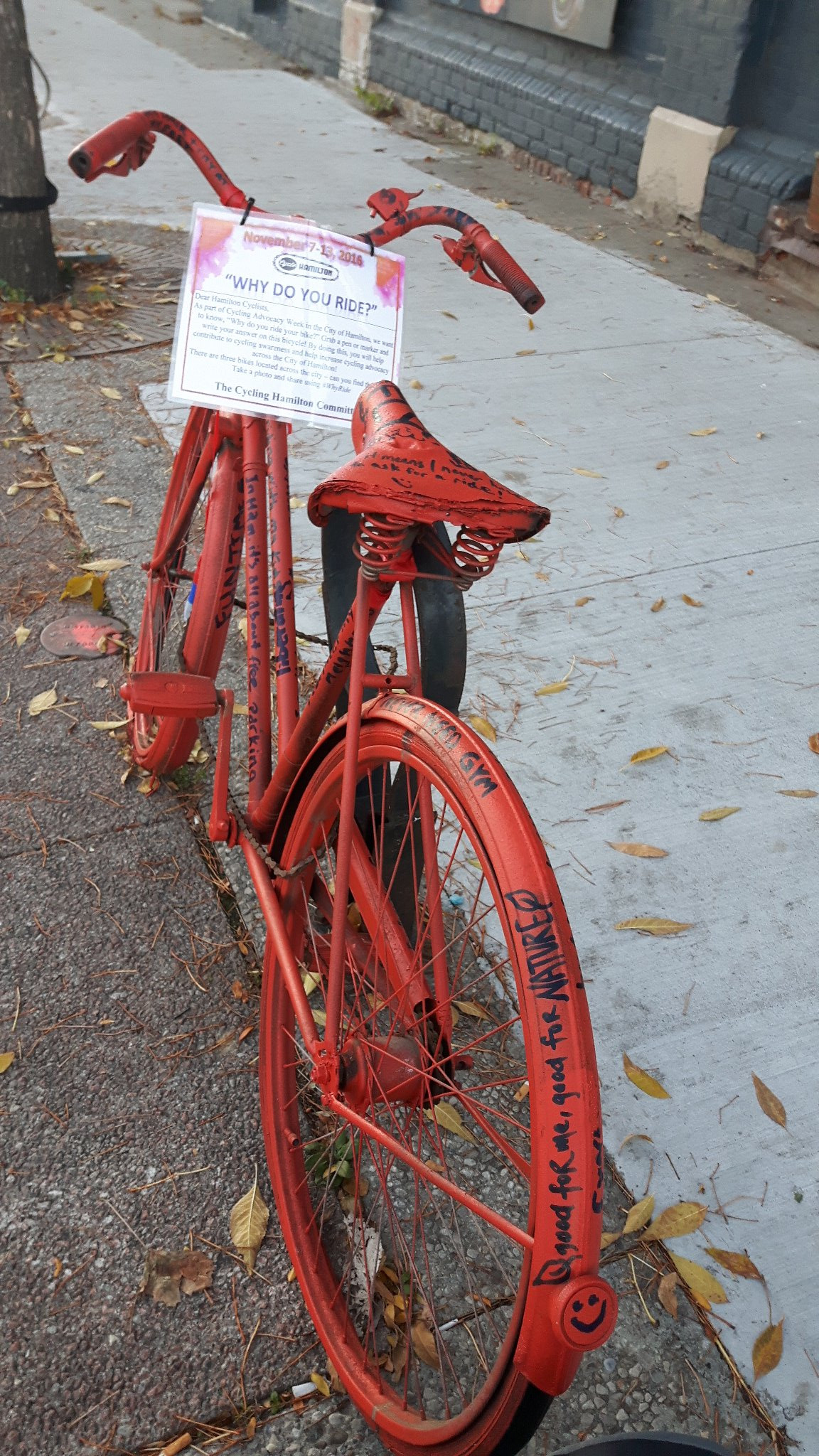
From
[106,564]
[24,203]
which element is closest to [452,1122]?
[106,564]

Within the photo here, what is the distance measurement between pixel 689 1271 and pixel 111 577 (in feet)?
8.45

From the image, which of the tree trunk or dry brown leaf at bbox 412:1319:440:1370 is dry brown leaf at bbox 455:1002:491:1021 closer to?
dry brown leaf at bbox 412:1319:440:1370

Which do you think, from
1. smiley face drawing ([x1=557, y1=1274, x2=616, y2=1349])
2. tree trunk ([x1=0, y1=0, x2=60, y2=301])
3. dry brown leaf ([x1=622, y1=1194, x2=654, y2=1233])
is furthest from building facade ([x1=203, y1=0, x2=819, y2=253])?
smiley face drawing ([x1=557, y1=1274, x2=616, y2=1349])

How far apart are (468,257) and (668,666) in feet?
5.23

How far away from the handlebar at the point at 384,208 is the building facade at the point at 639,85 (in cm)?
480

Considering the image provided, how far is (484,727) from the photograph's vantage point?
3.07 meters

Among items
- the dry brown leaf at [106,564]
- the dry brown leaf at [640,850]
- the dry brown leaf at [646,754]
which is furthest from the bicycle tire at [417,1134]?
the dry brown leaf at [106,564]

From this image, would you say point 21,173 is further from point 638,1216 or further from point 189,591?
point 638,1216

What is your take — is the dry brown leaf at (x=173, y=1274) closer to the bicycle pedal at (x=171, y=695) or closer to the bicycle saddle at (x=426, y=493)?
the bicycle pedal at (x=171, y=695)

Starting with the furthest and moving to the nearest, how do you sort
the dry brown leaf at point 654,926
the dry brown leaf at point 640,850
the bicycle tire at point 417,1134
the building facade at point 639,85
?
the building facade at point 639,85
the dry brown leaf at point 640,850
the dry brown leaf at point 654,926
the bicycle tire at point 417,1134

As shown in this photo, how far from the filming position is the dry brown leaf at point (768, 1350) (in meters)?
1.77

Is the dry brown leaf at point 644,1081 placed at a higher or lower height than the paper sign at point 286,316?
lower

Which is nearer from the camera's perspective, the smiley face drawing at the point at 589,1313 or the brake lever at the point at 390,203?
the smiley face drawing at the point at 589,1313

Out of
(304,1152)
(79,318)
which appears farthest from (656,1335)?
(79,318)
